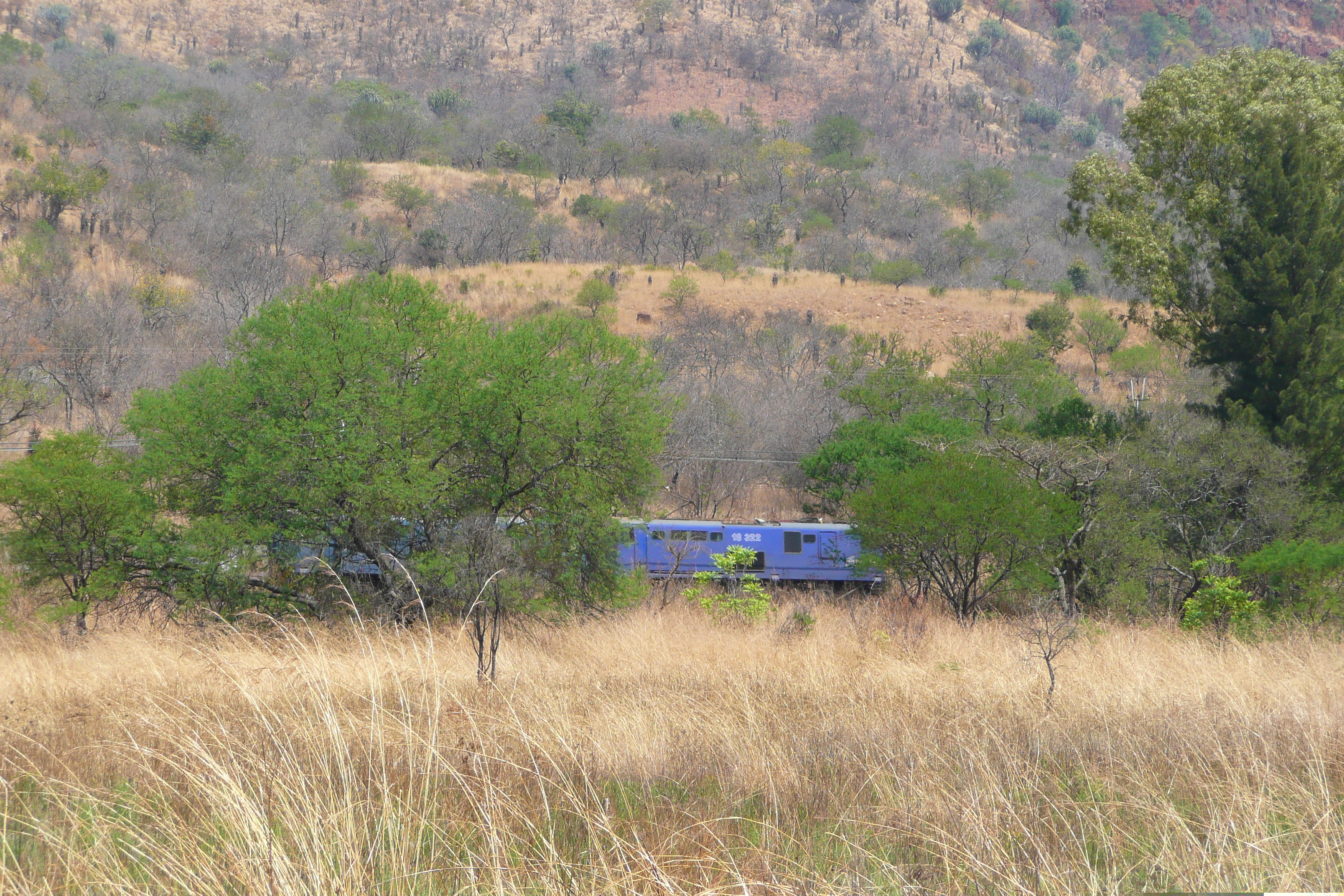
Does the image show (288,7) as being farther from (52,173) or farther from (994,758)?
(994,758)

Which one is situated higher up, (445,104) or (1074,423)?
(445,104)

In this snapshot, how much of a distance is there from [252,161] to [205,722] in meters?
64.2

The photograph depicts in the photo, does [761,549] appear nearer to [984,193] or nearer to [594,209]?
[594,209]

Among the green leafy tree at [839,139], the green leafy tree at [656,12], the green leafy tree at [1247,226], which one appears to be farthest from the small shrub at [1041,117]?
the green leafy tree at [1247,226]

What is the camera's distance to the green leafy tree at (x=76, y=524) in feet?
52.4

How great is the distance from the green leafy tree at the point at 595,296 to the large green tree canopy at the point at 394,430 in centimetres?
2880

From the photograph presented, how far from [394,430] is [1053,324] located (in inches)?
1505

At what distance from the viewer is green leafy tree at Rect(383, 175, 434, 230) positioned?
58.8m

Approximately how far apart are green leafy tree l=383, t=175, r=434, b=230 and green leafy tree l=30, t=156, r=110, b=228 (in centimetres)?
1499

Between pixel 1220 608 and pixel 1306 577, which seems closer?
pixel 1306 577

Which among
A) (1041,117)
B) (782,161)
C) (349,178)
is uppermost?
(1041,117)

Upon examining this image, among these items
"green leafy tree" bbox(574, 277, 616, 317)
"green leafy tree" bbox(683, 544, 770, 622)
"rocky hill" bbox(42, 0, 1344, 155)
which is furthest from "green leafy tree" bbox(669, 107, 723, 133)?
"green leafy tree" bbox(683, 544, 770, 622)

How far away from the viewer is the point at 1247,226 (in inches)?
818

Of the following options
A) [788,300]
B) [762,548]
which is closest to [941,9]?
[788,300]
